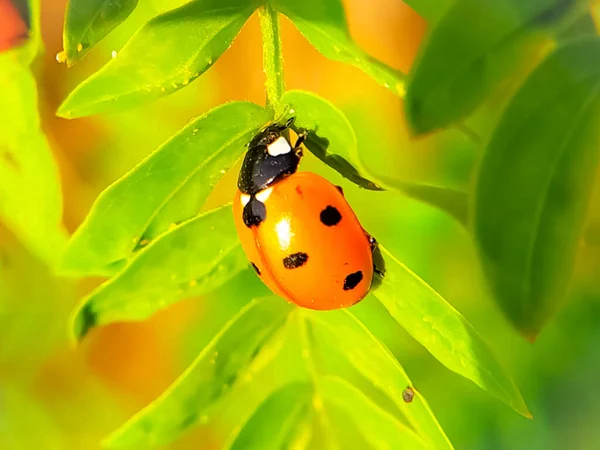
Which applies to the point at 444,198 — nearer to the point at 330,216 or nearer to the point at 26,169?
the point at 330,216

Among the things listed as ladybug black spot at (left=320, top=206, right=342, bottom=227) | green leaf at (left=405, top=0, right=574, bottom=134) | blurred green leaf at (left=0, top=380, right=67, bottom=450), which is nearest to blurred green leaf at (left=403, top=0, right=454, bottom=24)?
green leaf at (left=405, top=0, right=574, bottom=134)

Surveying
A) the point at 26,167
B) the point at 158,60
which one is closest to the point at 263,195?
the point at 158,60

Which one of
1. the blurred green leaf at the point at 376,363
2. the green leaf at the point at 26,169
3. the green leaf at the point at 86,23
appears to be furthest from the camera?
the green leaf at the point at 26,169

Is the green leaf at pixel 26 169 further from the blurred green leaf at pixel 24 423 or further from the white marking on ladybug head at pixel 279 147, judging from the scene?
the white marking on ladybug head at pixel 279 147

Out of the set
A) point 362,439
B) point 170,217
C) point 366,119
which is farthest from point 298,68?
point 362,439

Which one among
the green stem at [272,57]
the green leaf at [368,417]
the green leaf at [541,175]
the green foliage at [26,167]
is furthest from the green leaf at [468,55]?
the green foliage at [26,167]
